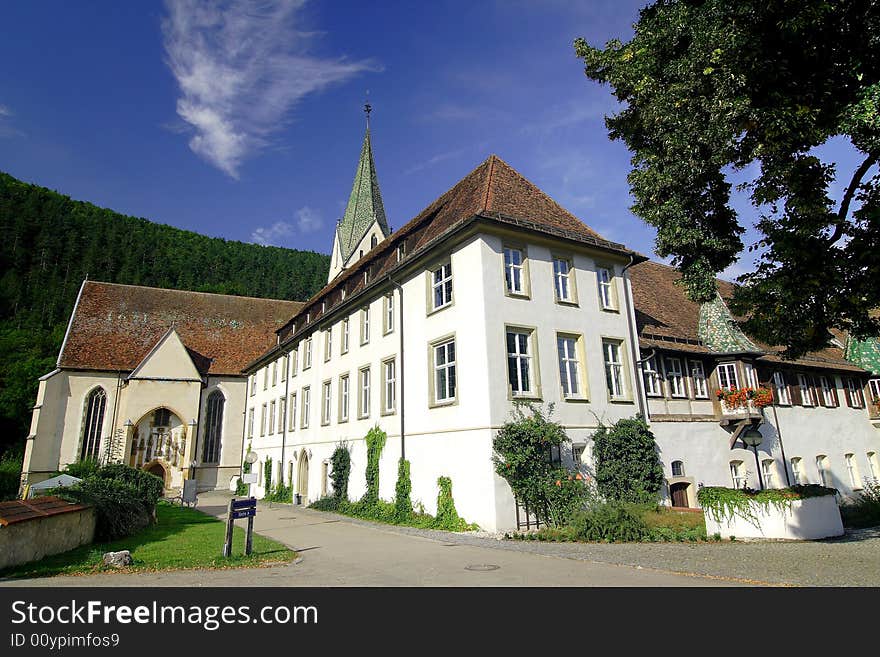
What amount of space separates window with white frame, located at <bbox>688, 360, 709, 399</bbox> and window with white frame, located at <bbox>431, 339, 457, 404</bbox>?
1014 cm

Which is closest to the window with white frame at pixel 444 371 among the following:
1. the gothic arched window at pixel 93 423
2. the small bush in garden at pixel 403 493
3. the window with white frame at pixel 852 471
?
the small bush in garden at pixel 403 493

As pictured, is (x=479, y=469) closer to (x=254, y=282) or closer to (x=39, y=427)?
(x=39, y=427)

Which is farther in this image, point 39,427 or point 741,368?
point 39,427

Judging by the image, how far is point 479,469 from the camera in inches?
566

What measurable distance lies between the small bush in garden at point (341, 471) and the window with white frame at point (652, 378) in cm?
1205

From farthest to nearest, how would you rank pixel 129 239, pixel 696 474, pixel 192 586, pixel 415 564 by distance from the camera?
pixel 129 239 < pixel 696 474 < pixel 415 564 < pixel 192 586

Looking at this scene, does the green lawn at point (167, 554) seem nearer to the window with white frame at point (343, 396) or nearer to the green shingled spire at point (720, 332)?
the window with white frame at point (343, 396)

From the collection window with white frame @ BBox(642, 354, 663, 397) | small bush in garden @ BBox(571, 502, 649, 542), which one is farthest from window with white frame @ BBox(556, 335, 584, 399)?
small bush in garden @ BBox(571, 502, 649, 542)

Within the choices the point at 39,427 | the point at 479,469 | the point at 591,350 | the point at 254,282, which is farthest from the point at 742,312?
the point at 254,282

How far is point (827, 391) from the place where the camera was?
85.0 ft

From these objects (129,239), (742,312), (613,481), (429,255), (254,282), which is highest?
(129,239)

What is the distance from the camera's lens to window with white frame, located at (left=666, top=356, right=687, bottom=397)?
19.4 metres

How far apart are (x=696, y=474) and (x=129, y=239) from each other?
4151 inches
